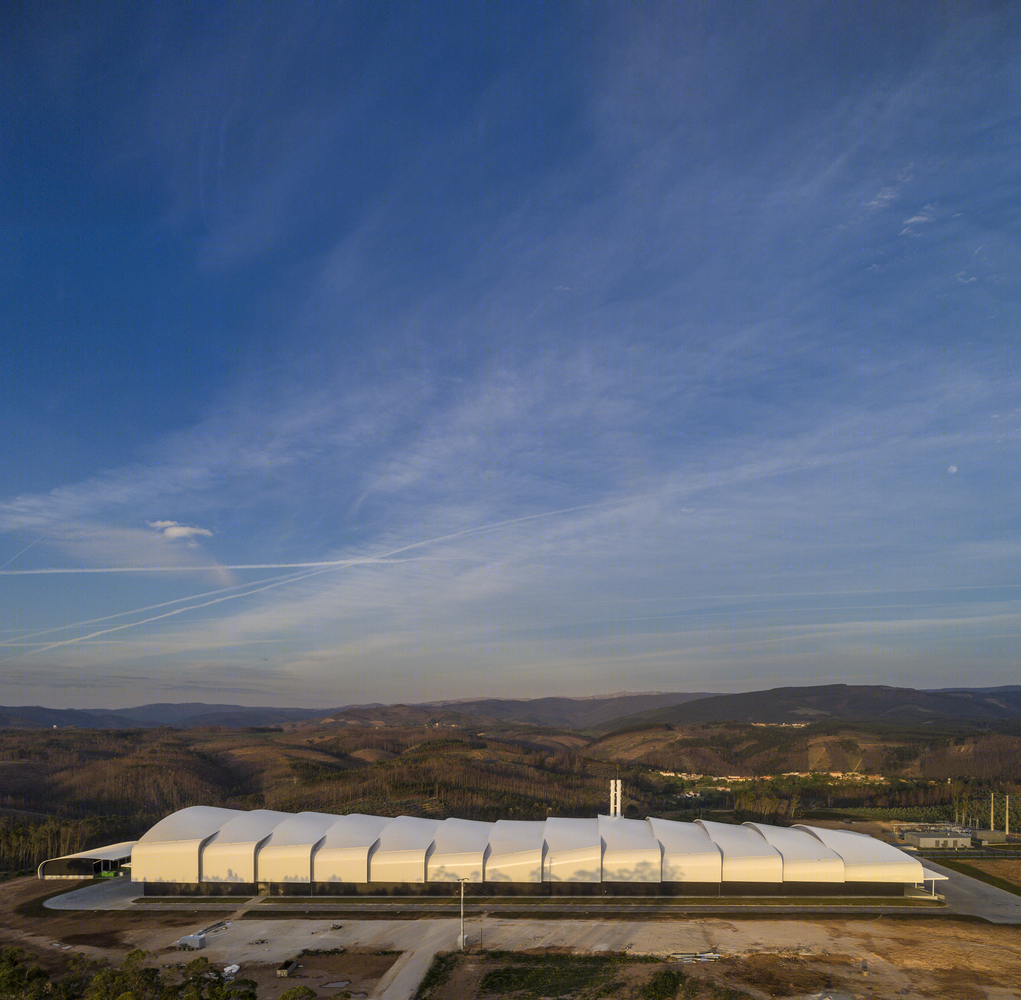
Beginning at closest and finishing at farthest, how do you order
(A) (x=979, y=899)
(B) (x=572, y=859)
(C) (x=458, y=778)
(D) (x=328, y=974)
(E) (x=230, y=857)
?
(D) (x=328, y=974) < (B) (x=572, y=859) < (A) (x=979, y=899) < (E) (x=230, y=857) < (C) (x=458, y=778)

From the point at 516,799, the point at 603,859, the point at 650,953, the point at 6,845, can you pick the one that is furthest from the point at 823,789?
the point at 6,845

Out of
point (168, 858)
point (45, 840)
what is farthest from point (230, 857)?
point (45, 840)

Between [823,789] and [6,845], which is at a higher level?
[6,845]

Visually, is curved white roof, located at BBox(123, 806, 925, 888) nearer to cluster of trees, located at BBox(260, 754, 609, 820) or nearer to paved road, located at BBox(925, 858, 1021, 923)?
paved road, located at BBox(925, 858, 1021, 923)

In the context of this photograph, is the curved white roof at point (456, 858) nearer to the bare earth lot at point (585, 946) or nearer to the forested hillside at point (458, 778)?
the bare earth lot at point (585, 946)

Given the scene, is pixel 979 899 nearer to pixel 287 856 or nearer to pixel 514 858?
pixel 514 858

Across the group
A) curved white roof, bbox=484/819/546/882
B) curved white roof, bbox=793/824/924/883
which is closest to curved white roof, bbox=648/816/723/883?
curved white roof, bbox=484/819/546/882

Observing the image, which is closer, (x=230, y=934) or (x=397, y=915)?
(x=230, y=934)

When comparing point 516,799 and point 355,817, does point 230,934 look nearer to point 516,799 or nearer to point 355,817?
point 355,817
